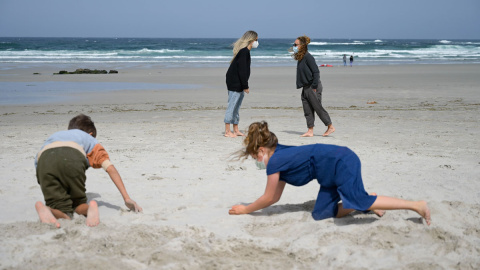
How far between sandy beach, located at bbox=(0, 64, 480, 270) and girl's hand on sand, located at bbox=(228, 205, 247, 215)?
6 cm

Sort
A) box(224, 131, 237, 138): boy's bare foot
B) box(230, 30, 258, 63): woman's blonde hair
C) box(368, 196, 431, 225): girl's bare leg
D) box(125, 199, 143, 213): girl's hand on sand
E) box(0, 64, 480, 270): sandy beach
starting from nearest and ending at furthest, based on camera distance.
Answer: box(0, 64, 480, 270): sandy beach < box(368, 196, 431, 225): girl's bare leg < box(125, 199, 143, 213): girl's hand on sand < box(230, 30, 258, 63): woman's blonde hair < box(224, 131, 237, 138): boy's bare foot

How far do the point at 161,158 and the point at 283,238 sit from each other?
3.15 m

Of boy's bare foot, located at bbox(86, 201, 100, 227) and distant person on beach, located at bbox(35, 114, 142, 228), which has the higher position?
distant person on beach, located at bbox(35, 114, 142, 228)

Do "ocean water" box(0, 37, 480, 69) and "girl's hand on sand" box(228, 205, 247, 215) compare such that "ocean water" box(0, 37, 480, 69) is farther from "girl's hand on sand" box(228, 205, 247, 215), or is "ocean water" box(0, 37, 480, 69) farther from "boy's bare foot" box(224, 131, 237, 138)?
"girl's hand on sand" box(228, 205, 247, 215)

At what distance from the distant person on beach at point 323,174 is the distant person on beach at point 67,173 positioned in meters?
1.22

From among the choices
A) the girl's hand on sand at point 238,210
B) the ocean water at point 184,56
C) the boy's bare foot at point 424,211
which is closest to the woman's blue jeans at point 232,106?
the girl's hand on sand at point 238,210

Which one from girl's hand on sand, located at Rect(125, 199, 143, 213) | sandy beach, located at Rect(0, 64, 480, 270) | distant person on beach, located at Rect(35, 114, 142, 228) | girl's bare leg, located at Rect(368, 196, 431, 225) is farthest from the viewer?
girl's hand on sand, located at Rect(125, 199, 143, 213)

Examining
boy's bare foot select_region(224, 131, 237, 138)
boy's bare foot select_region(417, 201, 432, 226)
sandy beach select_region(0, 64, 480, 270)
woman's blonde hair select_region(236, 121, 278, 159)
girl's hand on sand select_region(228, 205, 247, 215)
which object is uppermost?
woman's blonde hair select_region(236, 121, 278, 159)

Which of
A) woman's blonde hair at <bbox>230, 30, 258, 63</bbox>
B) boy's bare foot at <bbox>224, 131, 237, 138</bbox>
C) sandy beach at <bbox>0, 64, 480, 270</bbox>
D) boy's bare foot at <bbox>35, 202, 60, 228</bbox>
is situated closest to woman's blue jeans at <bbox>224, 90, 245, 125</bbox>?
boy's bare foot at <bbox>224, 131, 237, 138</bbox>

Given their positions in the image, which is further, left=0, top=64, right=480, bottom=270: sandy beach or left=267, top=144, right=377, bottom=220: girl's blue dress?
left=267, top=144, right=377, bottom=220: girl's blue dress

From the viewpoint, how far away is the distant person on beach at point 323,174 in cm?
395

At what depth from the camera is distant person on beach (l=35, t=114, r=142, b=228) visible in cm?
403

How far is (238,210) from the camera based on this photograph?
4.36m

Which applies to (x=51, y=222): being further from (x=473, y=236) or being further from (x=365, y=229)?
(x=473, y=236)
